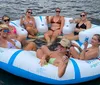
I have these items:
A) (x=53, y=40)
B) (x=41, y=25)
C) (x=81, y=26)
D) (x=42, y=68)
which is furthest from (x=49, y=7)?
(x=42, y=68)

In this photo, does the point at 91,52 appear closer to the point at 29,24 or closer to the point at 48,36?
the point at 48,36

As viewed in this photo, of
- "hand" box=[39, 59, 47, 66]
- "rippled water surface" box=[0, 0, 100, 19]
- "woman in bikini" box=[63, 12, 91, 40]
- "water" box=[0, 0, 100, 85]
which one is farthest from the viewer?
"rippled water surface" box=[0, 0, 100, 19]

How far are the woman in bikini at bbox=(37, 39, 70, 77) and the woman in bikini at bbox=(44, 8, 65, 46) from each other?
173 centimetres

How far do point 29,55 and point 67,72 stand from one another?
0.90 meters

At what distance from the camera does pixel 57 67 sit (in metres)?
4.90

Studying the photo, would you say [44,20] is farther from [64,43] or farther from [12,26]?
[64,43]

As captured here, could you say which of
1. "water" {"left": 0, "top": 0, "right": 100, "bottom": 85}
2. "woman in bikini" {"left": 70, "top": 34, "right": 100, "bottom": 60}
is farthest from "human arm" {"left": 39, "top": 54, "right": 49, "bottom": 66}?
"water" {"left": 0, "top": 0, "right": 100, "bottom": 85}

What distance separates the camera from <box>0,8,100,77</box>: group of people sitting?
484 cm

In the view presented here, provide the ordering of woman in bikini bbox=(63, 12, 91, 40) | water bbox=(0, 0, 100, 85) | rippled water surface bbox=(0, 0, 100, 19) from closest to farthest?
1. woman in bikini bbox=(63, 12, 91, 40)
2. water bbox=(0, 0, 100, 85)
3. rippled water surface bbox=(0, 0, 100, 19)

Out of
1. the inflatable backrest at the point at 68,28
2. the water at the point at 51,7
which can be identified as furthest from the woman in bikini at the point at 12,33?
the water at the point at 51,7

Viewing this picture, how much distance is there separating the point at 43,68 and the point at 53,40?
2255 millimetres

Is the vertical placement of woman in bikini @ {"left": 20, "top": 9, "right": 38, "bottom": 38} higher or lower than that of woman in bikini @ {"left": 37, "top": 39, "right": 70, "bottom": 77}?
lower

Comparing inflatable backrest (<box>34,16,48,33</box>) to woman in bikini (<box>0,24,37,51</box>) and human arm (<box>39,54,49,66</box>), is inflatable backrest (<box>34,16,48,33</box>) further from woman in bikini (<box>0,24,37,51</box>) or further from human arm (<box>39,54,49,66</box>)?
human arm (<box>39,54,49,66</box>)

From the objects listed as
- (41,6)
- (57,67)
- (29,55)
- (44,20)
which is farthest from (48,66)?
(41,6)
